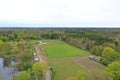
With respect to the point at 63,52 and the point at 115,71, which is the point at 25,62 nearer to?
the point at 115,71

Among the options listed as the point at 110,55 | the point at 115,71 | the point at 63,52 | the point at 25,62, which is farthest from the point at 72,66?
the point at 63,52

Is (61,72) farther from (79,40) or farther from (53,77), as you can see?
(79,40)

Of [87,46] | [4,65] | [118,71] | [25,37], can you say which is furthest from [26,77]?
[25,37]

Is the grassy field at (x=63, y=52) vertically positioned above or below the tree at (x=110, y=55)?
below

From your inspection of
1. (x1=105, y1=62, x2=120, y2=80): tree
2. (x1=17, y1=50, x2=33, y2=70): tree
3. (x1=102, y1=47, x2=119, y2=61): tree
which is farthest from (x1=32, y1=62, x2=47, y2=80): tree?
(x1=102, y1=47, x2=119, y2=61): tree

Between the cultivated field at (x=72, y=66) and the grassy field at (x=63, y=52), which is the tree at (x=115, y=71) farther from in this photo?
the grassy field at (x=63, y=52)

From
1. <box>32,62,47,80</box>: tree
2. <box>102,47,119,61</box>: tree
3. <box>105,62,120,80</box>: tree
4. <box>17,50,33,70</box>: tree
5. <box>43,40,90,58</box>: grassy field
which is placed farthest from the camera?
<box>43,40,90,58</box>: grassy field

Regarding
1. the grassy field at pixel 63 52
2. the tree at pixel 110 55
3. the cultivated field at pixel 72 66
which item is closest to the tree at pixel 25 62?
the cultivated field at pixel 72 66

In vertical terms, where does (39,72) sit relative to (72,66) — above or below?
above

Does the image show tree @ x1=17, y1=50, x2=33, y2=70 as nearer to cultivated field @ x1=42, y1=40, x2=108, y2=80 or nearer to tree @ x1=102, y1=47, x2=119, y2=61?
cultivated field @ x1=42, y1=40, x2=108, y2=80

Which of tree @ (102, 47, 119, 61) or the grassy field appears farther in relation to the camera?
the grassy field

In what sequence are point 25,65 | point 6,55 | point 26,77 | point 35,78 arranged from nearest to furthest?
point 26,77, point 35,78, point 25,65, point 6,55
